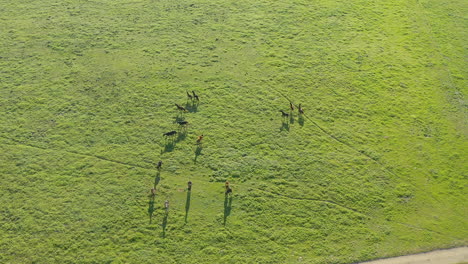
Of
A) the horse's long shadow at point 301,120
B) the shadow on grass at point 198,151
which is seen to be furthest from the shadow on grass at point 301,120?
the shadow on grass at point 198,151

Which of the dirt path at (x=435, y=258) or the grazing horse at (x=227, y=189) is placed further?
the grazing horse at (x=227, y=189)

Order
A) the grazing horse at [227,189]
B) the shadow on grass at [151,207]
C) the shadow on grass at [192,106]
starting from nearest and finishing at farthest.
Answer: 1. the shadow on grass at [151,207]
2. the grazing horse at [227,189]
3. the shadow on grass at [192,106]

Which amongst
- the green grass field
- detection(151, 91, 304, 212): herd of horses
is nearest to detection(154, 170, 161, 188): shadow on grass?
the green grass field

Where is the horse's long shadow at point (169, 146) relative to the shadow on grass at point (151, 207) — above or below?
above

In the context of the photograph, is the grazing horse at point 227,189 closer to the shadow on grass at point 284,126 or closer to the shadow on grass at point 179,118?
the shadow on grass at point 284,126

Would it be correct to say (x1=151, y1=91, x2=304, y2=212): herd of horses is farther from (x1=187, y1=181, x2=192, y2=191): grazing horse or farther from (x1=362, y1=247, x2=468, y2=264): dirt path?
(x1=362, y1=247, x2=468, y2=264): dirt path

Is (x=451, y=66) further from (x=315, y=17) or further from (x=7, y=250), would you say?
(x=7, y=250)

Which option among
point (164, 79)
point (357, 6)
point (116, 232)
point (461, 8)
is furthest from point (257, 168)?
point (461, 8)
